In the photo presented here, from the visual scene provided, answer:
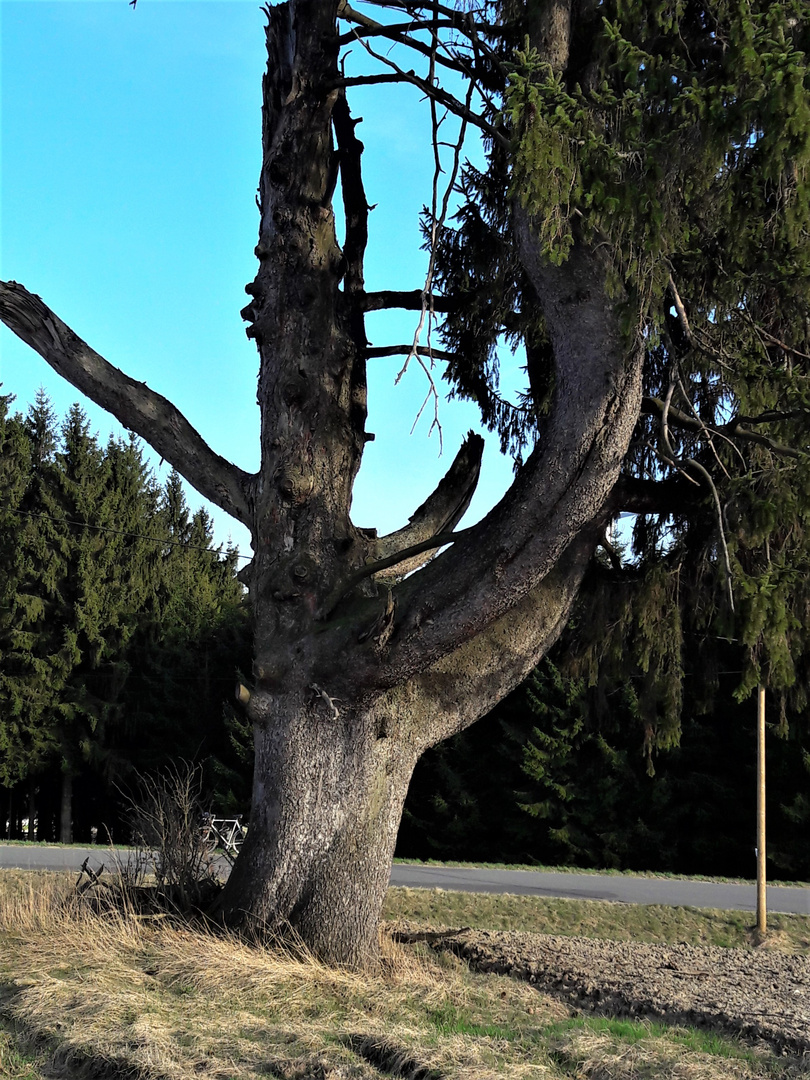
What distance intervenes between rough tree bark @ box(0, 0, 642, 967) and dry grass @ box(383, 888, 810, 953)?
3020 mm

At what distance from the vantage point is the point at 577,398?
6805 millimetres

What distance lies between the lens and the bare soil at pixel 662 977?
6035 mm

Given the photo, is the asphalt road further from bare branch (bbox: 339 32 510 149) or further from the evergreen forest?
bare branch (bbox: 339 32 510 149)

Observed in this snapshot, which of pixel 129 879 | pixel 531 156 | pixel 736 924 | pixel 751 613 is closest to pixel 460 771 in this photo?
pixel 736 924

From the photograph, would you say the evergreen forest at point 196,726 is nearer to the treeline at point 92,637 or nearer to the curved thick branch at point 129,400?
the treeline at point 92,637

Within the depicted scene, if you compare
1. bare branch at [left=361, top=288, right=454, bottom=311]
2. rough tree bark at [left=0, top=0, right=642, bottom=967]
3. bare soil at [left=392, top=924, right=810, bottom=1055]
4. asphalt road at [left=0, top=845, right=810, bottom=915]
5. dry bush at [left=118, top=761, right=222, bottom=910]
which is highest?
bare branch at [left=361, top=288, right=454, bottom=311]

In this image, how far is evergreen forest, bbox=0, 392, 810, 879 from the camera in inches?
880

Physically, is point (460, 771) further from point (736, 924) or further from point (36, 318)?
point (36, 318)

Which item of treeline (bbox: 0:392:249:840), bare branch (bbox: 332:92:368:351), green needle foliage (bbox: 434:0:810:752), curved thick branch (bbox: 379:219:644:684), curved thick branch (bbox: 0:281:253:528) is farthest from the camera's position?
treeline (bbox: 0:392:249:840)

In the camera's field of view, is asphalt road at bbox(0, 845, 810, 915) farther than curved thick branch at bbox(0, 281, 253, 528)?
Yes

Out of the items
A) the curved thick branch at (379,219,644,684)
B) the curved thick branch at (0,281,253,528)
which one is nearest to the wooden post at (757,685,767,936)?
the curved thick branch at (379,219,644,684)

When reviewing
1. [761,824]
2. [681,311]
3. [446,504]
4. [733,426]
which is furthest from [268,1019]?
[761,824]

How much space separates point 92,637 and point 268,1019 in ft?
84.4

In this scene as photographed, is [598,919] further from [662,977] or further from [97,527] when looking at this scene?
[97,527]
